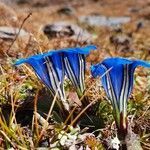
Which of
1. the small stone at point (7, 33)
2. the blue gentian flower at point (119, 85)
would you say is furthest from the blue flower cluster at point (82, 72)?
the small stone at point (7, 33)

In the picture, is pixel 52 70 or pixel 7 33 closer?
pixel 52 70

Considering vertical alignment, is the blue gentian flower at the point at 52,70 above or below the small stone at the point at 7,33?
below

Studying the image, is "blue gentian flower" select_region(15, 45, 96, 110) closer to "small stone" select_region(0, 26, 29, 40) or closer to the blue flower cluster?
the blue flower cluster

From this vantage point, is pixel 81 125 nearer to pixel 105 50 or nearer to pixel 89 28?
pixel 105 50

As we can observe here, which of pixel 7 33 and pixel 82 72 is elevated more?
pixel 7 33

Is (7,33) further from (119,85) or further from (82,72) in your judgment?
(119,85)

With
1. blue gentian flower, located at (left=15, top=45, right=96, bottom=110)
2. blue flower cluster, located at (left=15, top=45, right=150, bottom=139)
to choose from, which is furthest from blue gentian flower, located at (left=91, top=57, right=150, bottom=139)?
blue gentian flower, located at (left=15, top=45, right=96, bottom=110)

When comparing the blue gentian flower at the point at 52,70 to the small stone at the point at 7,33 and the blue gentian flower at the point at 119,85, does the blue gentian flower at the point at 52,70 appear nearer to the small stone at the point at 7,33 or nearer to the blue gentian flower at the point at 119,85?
the blue gentian flower at the point at 119,85

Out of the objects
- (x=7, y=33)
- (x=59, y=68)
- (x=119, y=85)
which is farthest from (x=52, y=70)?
(x=7, y=33)
